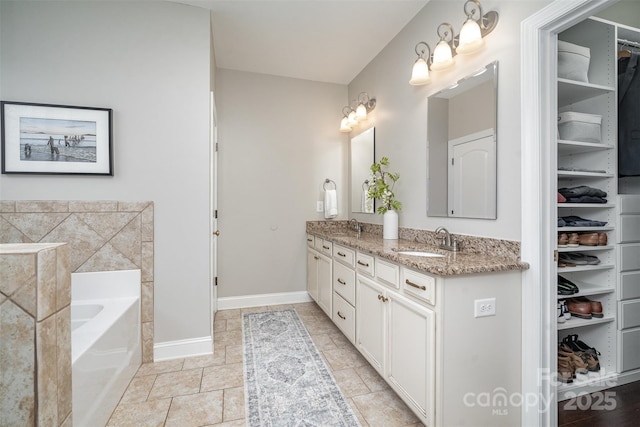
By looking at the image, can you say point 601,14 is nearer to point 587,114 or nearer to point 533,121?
point 587,114

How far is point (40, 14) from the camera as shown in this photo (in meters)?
2.03

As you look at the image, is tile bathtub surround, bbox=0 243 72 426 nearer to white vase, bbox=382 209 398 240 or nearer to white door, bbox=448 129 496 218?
white door, bbox=448 129 496 218

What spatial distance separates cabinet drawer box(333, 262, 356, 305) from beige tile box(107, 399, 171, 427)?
1341 millimetres

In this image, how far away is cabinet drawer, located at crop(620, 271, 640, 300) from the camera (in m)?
1.86

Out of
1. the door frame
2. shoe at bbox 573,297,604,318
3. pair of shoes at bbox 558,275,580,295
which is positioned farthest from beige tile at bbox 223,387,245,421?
shoe at bbox 573,297,604,318

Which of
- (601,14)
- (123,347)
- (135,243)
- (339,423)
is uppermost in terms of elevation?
(601,14)

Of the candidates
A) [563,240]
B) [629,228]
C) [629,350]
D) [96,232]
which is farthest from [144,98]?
[629,350]

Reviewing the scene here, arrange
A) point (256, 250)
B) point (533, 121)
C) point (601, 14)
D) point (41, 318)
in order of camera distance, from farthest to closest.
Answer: point (256, 250) → point (601, 14) → point (533, 121) → point (41, 318)

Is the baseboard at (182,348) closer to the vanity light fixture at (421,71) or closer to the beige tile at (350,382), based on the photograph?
the beige tile at (350,382)

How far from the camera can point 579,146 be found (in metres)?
1.82

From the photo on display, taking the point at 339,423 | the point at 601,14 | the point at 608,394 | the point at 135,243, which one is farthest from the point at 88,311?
the point at 601,14

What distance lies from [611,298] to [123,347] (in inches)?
124

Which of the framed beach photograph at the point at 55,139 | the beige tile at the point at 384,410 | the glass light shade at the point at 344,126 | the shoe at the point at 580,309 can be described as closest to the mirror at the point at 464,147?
the shoe at the point at 580,309

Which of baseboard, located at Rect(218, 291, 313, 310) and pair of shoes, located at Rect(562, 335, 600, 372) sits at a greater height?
pair of shoes, located at Rect(562, 335, 600, 372)
